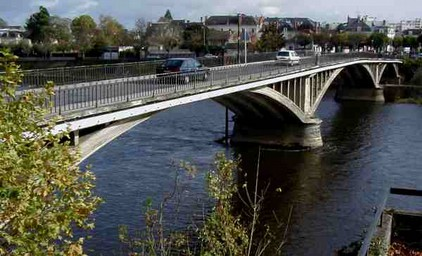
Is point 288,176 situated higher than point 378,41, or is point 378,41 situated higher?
point 378,41

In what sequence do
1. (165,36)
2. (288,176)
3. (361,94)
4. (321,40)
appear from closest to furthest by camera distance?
(288,176)
(361,94)
(165,36)
(321,40)

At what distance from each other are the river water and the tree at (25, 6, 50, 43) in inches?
2541

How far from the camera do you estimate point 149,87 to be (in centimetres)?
2181

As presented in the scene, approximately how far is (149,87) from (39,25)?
94648 millimetres

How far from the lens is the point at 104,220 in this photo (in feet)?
73.5

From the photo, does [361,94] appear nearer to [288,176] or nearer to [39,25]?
[288,176]

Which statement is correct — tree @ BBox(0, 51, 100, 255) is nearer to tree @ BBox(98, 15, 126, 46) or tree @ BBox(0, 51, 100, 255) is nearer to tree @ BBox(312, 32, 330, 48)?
tree @ BBox(98, 15, 126, 46)

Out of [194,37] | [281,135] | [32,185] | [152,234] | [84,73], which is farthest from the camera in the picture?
[194,37]

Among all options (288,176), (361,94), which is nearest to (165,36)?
(361,94)

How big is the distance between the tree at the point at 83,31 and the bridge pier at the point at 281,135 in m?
64.5

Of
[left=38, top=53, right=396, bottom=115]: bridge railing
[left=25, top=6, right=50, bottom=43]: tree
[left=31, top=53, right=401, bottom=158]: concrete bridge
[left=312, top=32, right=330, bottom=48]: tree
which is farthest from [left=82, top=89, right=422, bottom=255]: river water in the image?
[left=312, top=32, right=330, bottom=48]: tree

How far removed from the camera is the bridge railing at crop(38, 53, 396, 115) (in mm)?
17000

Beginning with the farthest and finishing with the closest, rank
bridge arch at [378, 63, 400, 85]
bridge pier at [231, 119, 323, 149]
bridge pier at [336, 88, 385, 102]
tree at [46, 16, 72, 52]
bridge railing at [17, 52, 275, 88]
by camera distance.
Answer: tree at [46, 16, 72, 52] < bridge arch at [378, 63, 400, 85] < bridge pier at [336, 88, 385, 102] < bridge pier at [231, 119, 323, 149] < bridge railing at [17, 52, 275, 88]

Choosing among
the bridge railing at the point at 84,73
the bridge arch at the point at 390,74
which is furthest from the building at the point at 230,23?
the bridge railing at the point at 84,73
